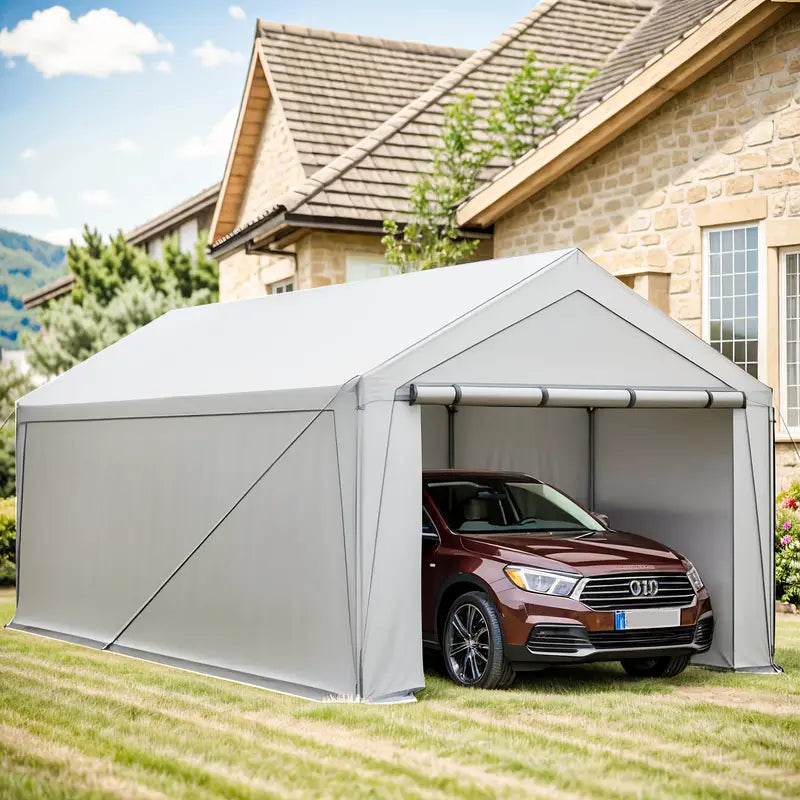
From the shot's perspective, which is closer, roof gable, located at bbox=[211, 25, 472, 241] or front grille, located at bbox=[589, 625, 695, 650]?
front grille, located at bbox=[589, 625, 695, 650]

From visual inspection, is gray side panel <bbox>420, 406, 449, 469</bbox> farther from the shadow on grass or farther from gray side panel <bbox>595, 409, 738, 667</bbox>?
the shadow on grass

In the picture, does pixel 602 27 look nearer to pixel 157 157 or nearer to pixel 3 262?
pixel 3 262

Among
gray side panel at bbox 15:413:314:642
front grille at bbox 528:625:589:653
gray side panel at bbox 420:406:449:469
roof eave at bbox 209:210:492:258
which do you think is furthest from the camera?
roof eave at bbox 209:210:492:258

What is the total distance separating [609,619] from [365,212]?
38.0 ft

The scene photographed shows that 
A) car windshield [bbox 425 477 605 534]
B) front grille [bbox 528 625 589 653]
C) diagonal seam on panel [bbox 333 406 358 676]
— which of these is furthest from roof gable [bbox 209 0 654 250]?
front grille [bbox 528 625 589 653]

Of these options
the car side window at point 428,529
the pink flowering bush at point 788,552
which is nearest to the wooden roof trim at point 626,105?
the pink flowering bush at point 788,552

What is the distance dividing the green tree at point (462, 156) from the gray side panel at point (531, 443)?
5.10 meters

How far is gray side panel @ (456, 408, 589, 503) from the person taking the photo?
14.1m

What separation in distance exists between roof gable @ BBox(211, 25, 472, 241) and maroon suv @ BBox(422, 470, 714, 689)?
12636 millimetres

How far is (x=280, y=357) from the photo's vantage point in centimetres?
1156

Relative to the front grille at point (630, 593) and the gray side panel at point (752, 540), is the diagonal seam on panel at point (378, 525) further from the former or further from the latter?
the gray side panel at point (752, 540)

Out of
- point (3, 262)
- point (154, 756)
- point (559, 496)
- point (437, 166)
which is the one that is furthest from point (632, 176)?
point (3, 262)

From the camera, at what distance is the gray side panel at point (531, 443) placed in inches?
556

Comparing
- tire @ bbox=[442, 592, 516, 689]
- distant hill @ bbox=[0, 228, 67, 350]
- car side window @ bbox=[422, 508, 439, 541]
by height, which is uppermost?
distant hill @ bbox=[0, 228, 67, 350]
